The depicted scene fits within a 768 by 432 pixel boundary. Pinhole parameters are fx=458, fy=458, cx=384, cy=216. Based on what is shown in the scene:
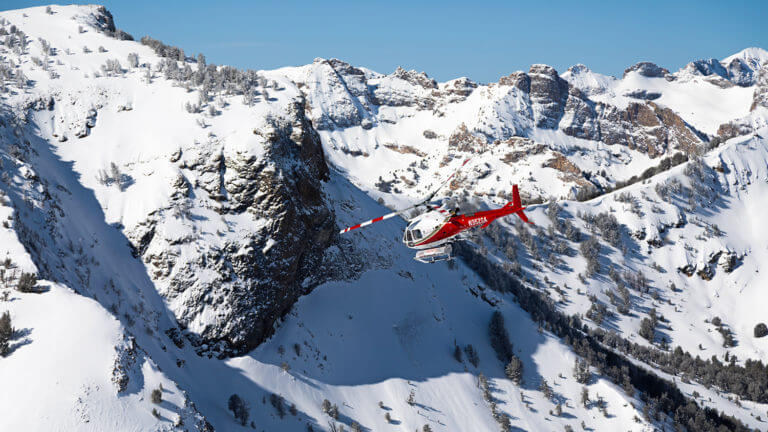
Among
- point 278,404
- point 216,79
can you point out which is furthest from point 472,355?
point 216,79

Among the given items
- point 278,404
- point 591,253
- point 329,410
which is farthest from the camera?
point 591,253

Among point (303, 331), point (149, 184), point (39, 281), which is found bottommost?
point (303, 331)

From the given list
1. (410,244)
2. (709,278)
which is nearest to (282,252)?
(410,244)

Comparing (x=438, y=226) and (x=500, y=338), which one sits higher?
(x=438, y=226)

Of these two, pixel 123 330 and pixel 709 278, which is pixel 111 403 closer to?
pixel 123 330

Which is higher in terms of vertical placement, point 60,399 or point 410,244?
point 410,244

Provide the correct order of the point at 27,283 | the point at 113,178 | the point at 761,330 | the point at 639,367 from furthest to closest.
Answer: the point at 761,330 < the point at 639,367 < the point at 113,178 < the point at 27,283

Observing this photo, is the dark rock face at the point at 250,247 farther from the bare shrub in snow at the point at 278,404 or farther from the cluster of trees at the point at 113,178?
the cluster of trees at the point at 113,178

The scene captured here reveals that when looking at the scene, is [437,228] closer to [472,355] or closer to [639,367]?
[472,355]

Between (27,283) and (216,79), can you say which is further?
(216,79)
